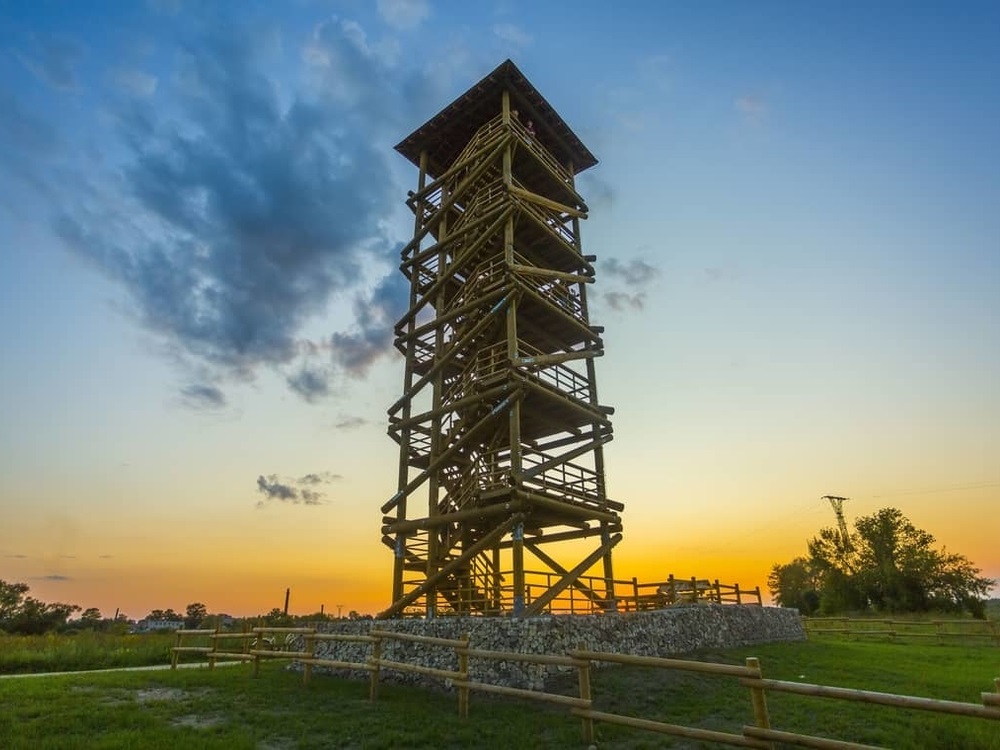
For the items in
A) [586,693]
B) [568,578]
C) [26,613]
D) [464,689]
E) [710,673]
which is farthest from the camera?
[26,613]

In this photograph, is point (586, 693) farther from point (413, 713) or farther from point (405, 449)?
point (405, 449)

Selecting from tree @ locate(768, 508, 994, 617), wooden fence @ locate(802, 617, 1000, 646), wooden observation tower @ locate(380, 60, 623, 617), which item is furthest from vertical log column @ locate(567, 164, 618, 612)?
tree @ locate(768, 508, 994, 617)

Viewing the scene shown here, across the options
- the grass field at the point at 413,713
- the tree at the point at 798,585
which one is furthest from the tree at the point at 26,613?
the tree at the point at 798,585

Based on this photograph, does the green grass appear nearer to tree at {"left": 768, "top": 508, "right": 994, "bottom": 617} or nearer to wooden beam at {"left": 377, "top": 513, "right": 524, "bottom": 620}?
wooden beam at {"left": 377, "top": 513, "right": 524, "bottom": 620}

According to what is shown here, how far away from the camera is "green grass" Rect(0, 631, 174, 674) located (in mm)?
17875


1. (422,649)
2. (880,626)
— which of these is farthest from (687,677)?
(880,626)

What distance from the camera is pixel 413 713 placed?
383 inches

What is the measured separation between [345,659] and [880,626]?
32059 mm

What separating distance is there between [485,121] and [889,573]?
160 feet

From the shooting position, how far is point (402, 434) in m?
19.0

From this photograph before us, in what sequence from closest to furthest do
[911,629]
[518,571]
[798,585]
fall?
[518,571] → [911,629] → [798,585]

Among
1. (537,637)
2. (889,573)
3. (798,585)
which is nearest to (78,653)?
(537,637)

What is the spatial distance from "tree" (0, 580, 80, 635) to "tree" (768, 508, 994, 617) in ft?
217

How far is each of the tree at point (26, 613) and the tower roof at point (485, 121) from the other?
149 feet
